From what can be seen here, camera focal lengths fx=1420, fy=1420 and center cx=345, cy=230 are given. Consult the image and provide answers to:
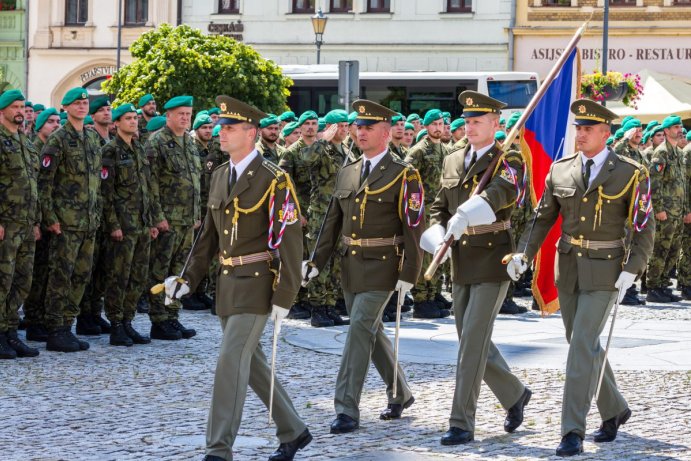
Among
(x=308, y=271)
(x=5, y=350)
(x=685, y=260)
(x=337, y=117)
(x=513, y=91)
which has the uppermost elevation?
(x=513, y=91)

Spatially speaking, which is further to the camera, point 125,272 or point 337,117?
point 337,117

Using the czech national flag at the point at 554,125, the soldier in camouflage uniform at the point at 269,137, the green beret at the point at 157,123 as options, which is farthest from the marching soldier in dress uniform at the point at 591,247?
the soldier in camouflage uniform at the point at 269,137

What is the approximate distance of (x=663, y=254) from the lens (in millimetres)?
18297

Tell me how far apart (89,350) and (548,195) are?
5.14 metres

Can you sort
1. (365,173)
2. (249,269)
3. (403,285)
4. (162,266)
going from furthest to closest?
(162,266) → (365,173) → (403,285) → (249,269)

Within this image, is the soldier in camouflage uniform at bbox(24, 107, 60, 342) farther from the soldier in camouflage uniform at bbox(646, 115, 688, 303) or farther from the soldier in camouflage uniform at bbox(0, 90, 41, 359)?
the soldier in camouflage uniform at bbox(646, 115, 688, 303)

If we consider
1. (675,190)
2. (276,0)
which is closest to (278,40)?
(276,0)

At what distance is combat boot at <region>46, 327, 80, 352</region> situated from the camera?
12320mm

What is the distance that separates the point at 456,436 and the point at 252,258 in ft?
5.67

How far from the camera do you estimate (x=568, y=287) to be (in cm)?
870

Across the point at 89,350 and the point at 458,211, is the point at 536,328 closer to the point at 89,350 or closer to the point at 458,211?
the point at 89,350

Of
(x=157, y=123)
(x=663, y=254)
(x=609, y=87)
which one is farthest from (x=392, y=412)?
(x=609, y=87)

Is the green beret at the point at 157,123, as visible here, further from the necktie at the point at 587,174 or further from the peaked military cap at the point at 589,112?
the necktie at the point at 587,174

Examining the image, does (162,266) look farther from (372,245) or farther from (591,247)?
(591,247)
